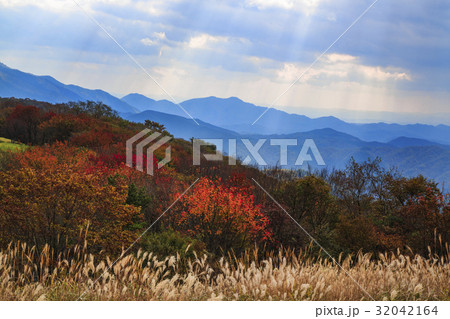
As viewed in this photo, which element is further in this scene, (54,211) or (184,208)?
(184,208)

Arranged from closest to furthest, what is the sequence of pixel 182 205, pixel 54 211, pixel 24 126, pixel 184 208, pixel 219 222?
pixel 54 211
pixel 219 222
pixel 184 208
pixel 182 205
pixel 24 126

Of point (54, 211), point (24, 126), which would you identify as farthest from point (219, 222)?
point (24, 126)

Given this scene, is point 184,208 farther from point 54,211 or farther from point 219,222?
point 54,211

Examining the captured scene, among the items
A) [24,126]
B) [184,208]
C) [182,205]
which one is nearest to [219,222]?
[184,208]

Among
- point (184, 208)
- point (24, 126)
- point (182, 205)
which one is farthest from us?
point (24, 126)

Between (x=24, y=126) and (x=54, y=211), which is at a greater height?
(x=24, y=126)

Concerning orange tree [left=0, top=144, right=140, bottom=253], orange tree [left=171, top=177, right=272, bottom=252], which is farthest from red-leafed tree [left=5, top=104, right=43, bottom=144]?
orange tree [left=0, top=144, right=140, bottom=253]

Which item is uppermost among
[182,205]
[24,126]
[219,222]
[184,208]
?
[24,126]

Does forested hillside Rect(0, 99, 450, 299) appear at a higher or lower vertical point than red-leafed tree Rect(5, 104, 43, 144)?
lower

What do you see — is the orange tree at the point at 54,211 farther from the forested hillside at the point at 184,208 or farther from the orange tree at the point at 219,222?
the orange tree at the point at 219,222

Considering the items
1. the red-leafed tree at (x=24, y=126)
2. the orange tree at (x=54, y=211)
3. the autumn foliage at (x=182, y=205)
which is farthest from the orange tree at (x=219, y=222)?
the red-leafed tree at (x=24, y=126)

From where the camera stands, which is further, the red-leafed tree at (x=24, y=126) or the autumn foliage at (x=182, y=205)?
the red-leafed tree at (x=24, y=126)

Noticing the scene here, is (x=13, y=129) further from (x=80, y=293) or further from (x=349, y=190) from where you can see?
(x=80, y=293)

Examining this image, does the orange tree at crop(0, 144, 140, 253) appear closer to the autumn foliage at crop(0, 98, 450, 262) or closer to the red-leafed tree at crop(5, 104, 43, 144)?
the autumn foliage at crop(0, 98, 450, 262)
